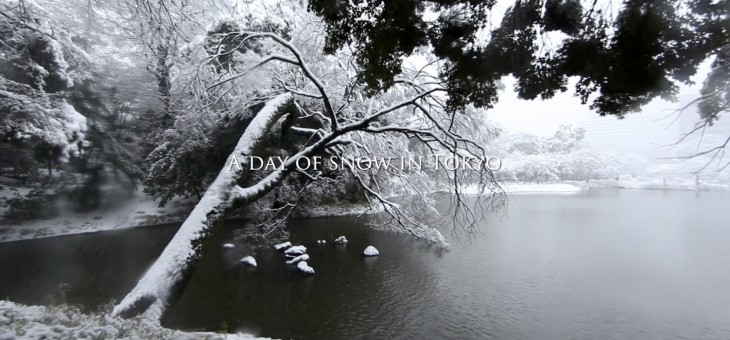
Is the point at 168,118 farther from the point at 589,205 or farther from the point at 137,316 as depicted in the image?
the point at 589,205

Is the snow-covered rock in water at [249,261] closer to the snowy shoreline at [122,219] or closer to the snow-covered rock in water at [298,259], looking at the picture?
the snow-covered rock in water at [298,259]

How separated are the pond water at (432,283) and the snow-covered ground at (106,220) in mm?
798

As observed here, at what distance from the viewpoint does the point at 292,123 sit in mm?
5250

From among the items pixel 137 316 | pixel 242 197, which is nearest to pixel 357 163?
pixel 242 197

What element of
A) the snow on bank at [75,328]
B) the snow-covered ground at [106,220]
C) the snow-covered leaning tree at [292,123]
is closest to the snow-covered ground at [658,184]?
the snow-covered leaning tree at [292,123]

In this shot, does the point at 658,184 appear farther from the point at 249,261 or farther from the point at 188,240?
the point at 188,240

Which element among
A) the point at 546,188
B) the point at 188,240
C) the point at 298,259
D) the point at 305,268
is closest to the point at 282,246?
the point at 298,259

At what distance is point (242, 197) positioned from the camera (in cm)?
308

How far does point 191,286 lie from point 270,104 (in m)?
5.47

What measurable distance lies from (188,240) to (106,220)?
44.9 feet

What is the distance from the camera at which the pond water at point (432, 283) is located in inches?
240

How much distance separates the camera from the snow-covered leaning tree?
2.74 meters

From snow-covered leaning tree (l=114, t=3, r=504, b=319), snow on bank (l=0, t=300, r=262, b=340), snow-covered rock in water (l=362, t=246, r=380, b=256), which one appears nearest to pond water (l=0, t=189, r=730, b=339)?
snow-covered rock in water (l=362, t=246, r=380, b=256)

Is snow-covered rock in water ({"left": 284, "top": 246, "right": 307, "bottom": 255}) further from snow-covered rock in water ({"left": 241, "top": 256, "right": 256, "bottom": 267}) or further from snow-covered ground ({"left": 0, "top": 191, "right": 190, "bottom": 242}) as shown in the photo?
snow-covered ground ({"left": 0, "top": 191, "right": 190, "bottom": 242})
